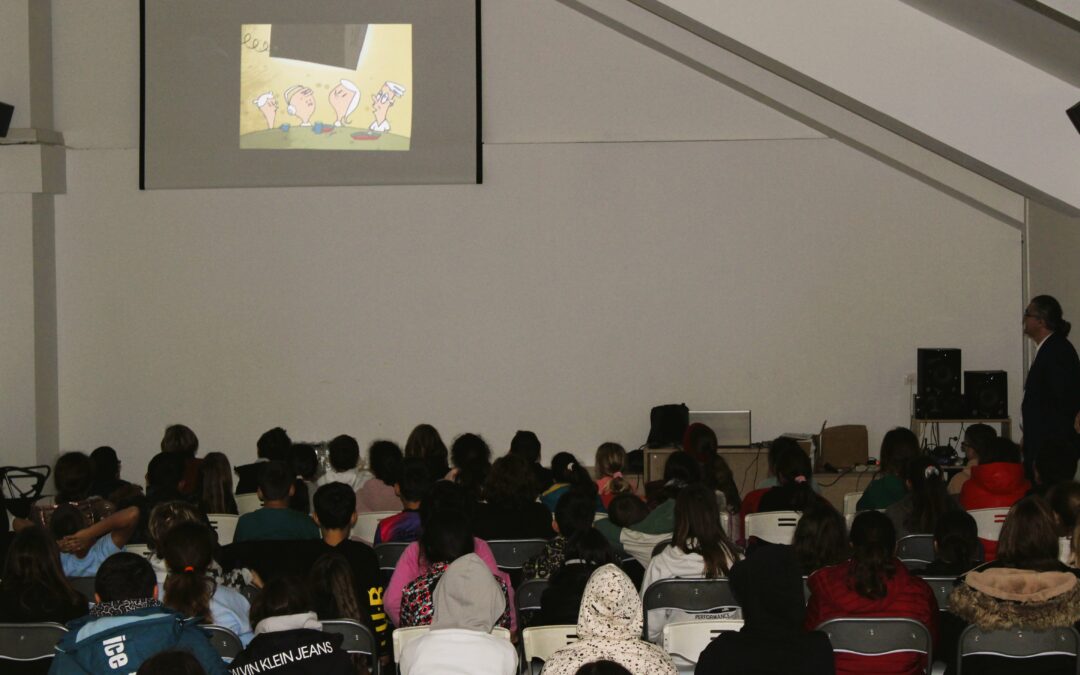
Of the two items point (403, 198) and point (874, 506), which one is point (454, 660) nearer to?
point (874, 506)

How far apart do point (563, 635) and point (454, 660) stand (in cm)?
50

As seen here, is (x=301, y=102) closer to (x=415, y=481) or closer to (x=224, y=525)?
(x=224, y=525)

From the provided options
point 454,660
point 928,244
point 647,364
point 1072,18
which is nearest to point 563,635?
point 454,660

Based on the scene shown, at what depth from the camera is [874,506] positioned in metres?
5.51

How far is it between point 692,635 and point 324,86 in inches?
264

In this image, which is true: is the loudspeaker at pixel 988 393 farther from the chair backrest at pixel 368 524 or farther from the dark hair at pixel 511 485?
the chair backrest at pixel 368 524

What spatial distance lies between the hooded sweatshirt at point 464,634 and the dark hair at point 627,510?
1530mm

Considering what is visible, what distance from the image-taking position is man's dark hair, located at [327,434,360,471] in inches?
248

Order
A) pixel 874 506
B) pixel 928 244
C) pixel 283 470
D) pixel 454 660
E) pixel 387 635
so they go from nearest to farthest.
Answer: pixel 454 660 < pixel 387 635 < pixel 283 470 < pixel 874 506 < pixel 928 244

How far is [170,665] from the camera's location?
242 centimetres

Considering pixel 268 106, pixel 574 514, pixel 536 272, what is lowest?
pixel 574 514

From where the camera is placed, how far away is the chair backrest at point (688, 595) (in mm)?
3900

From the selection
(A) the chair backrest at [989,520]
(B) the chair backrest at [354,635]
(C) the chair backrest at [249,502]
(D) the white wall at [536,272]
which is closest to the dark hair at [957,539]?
(A) the chair backrest at [989,520]

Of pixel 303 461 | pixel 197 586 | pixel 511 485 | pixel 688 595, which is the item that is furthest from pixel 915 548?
pixel 303 461
